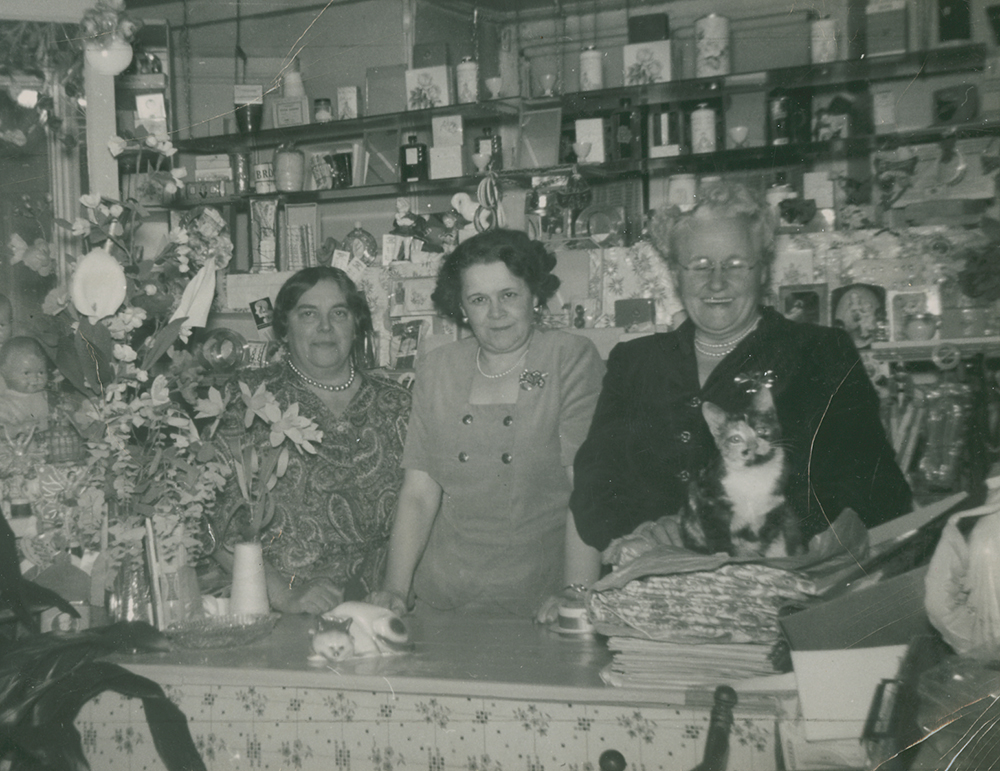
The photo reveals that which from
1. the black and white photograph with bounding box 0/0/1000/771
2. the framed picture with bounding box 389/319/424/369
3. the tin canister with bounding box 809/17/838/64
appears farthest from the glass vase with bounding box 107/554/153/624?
the tin canister with bounding box 809/17/838/64

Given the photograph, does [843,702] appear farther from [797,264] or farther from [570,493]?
[797,264]

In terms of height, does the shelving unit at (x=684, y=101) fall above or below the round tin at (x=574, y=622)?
above

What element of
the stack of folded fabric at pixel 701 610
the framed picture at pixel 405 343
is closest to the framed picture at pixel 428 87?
the framed picture at pixel 405 343

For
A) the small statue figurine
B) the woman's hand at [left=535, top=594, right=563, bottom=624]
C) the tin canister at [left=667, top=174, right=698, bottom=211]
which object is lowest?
the woman's hand at [left=535, top=594, right=563, bottom=624]

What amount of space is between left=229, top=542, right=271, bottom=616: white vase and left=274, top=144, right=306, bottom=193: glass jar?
91.9 inches

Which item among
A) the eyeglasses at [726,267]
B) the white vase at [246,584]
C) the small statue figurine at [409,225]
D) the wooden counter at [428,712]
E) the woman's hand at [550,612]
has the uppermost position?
the small statue figurine at [409,225]

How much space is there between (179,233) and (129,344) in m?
0.23

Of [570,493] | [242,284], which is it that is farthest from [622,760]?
[242,284]

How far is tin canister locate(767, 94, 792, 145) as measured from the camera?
3043 millimetres

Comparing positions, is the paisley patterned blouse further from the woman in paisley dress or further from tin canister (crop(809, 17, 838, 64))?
tin canister (crop(809, 17, 838, 64))

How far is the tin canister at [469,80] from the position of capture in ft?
11.2

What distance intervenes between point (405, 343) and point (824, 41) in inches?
72.1

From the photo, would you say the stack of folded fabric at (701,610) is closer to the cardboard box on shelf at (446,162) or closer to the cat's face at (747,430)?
the cat's face at (747,430)

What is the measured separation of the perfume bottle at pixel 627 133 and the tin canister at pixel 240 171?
1.59m
